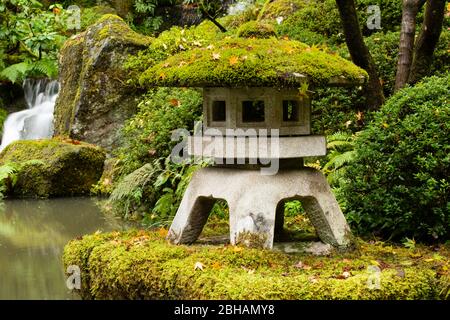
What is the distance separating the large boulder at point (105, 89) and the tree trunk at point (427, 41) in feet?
21.2

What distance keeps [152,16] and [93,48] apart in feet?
28.7

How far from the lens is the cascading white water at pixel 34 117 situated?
16516 mm

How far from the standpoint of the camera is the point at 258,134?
570cm

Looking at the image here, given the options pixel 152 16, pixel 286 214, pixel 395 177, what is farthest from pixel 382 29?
pixel 152 16

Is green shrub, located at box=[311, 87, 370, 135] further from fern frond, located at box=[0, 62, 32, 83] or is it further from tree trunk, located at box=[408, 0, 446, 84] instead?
fern frond, located at box=[0, 62, 32, 83]

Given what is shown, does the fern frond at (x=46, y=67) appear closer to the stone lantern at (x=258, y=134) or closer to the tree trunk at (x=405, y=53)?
the tree trunk at (x=405, y=53)

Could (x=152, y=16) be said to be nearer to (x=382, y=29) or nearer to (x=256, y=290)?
(x=382, y=29)

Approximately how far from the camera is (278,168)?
574cm

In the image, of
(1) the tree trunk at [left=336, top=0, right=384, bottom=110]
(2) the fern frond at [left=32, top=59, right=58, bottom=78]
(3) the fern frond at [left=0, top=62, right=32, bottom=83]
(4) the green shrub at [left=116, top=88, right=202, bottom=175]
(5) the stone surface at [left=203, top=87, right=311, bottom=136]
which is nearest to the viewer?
(5) the stone surface at [left=203, top=87, right=311, bottom=136]

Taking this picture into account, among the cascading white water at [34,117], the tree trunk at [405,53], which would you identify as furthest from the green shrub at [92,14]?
the tree trunk at [405,53]

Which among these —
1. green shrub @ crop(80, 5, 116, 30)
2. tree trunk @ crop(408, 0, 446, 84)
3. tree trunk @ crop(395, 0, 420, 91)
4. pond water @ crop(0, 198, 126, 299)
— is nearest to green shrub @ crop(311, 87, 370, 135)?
tree trunk @ crop(395, 0, 420, 91)

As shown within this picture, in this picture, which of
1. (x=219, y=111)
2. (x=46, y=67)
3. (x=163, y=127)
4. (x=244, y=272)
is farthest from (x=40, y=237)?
(x=46, y=67)

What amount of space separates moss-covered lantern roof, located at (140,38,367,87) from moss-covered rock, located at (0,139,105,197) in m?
7.46

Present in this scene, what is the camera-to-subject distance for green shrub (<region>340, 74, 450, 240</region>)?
20.2 ft
